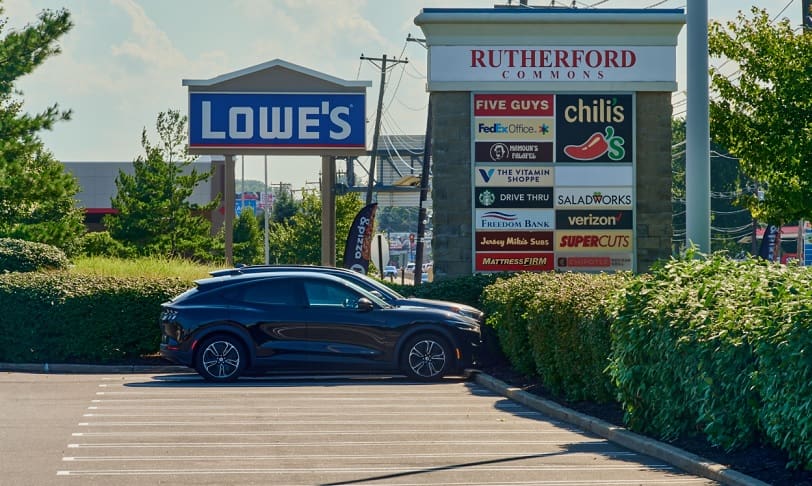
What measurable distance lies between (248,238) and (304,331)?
2276 inches

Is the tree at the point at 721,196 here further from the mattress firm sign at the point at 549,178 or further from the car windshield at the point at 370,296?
the car windshield at the point at 370,296

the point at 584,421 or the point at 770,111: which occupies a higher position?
the point at 770,111

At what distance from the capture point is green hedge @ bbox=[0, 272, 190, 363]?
19.0 m

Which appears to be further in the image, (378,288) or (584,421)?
(378,288)

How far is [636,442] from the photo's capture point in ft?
36.0

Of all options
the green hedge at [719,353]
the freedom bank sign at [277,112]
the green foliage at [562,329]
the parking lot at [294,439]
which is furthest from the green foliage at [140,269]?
the green hedge at [719,353]

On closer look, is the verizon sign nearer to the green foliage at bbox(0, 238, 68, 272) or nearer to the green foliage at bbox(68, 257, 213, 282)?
the green foliage at bbox(68, 257, 213, 282)

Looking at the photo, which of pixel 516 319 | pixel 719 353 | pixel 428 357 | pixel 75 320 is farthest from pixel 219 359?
pixel 719 353

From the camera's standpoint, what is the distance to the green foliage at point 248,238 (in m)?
71.2

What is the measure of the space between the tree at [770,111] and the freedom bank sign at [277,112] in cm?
816

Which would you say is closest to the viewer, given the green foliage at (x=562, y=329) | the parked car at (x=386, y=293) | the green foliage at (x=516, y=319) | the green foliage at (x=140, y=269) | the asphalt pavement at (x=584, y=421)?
the asphalt pavement at (x=584, y=421)

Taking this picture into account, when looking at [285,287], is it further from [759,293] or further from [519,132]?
[759,293]

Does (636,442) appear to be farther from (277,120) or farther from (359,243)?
(359,243)

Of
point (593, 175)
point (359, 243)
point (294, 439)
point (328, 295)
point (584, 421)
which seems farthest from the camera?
point (359, 243)
